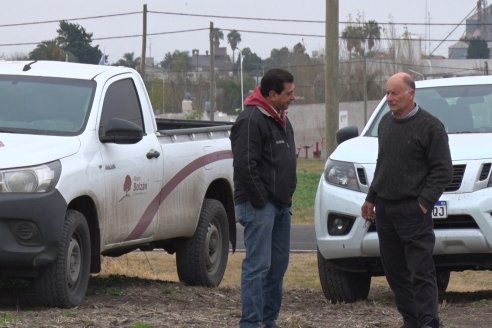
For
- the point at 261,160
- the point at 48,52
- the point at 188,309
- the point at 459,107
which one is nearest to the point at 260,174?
the point at 261,160

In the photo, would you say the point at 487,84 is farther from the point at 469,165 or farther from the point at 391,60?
the point at 391,60

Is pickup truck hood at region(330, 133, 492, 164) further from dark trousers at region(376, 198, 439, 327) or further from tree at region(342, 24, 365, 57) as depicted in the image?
tree at region(342, 24, 365, 57)

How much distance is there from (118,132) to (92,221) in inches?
26.9

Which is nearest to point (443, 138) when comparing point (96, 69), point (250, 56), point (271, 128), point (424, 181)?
point (424, 181)

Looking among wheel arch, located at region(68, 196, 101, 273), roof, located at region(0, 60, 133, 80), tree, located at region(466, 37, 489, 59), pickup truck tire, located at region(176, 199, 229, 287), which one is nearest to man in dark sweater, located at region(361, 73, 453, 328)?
wheel arch, located at region(68, 196, 101, 273)

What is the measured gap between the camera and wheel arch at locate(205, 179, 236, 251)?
458 inches

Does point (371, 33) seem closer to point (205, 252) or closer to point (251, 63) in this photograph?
point (251, 63)

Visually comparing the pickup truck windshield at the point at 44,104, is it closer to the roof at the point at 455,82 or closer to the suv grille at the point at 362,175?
the suv grille at the point at 362,175

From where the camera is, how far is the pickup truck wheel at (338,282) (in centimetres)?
995

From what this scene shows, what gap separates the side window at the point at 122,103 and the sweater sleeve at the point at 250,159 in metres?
2.16

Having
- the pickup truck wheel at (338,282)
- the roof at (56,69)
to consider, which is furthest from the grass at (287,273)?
the roof at (56,69)

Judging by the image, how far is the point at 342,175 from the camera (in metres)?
9.59

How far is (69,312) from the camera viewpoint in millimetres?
8398

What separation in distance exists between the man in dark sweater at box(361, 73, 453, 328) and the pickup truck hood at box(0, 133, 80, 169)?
7.38 ft
